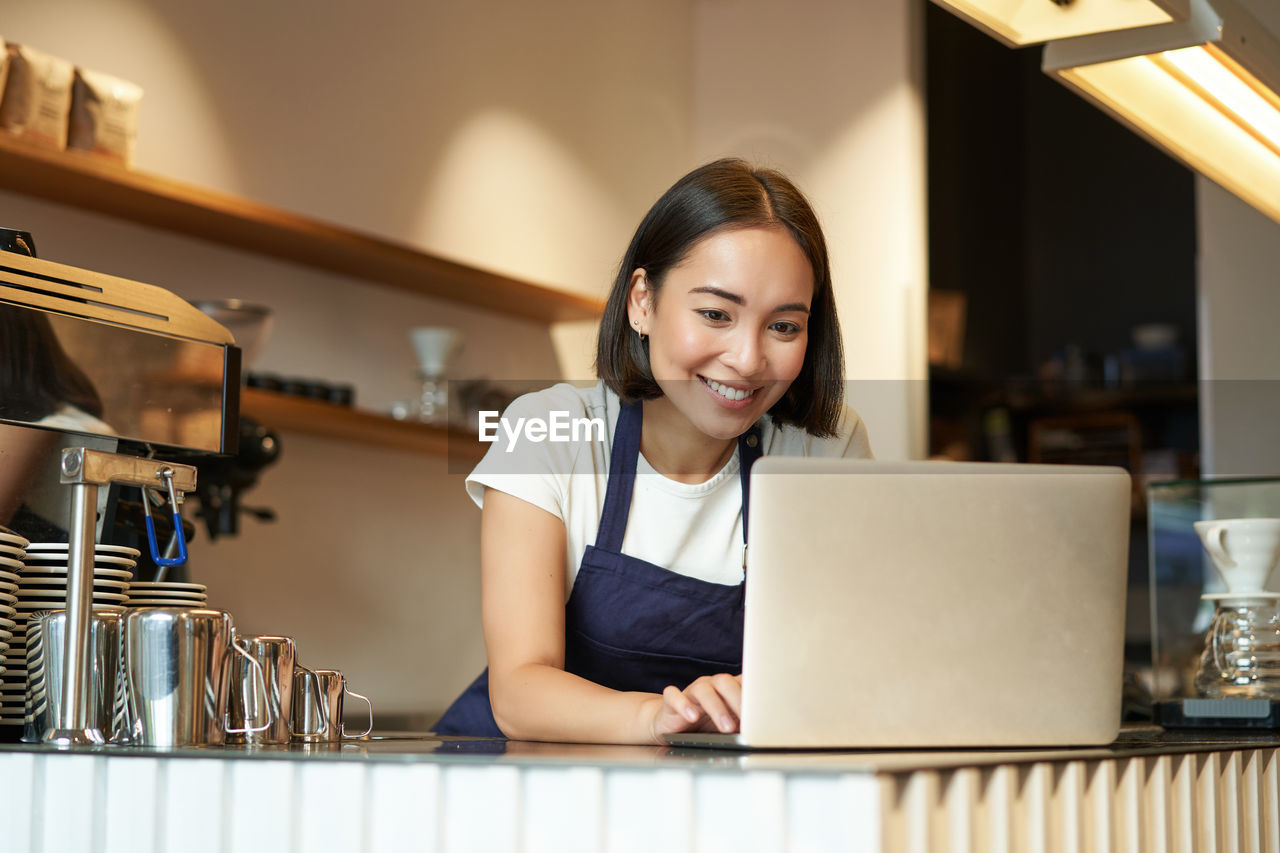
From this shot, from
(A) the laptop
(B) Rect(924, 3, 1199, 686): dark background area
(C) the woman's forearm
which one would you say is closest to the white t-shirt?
(C) the woman's forearm

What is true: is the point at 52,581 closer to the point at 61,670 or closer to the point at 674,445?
the point at 61,670

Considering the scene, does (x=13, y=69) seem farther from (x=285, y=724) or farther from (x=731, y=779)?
(x=731, y=779)

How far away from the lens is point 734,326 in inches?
62.1

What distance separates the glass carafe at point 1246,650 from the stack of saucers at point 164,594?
1.11m

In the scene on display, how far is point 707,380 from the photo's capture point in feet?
5.29

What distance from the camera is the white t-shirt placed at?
164cm

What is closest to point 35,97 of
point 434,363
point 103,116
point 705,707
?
point 103,116

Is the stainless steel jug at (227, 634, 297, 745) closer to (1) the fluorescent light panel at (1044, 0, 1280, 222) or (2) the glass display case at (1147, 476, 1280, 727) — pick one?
(2) the glass display case at (1147, 476, 1280, 727)

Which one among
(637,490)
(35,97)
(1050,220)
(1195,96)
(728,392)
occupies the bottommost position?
(637,490)

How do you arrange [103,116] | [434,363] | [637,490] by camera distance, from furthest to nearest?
[434,363] < [103,116] < [637,490]

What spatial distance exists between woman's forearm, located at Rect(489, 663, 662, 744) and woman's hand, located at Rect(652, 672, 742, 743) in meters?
0.06

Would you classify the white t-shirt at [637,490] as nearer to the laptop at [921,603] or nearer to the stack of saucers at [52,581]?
the stack of saucers at [52,581]

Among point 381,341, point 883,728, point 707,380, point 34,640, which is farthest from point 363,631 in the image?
point 883,728

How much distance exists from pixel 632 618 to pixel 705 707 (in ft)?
1.83
